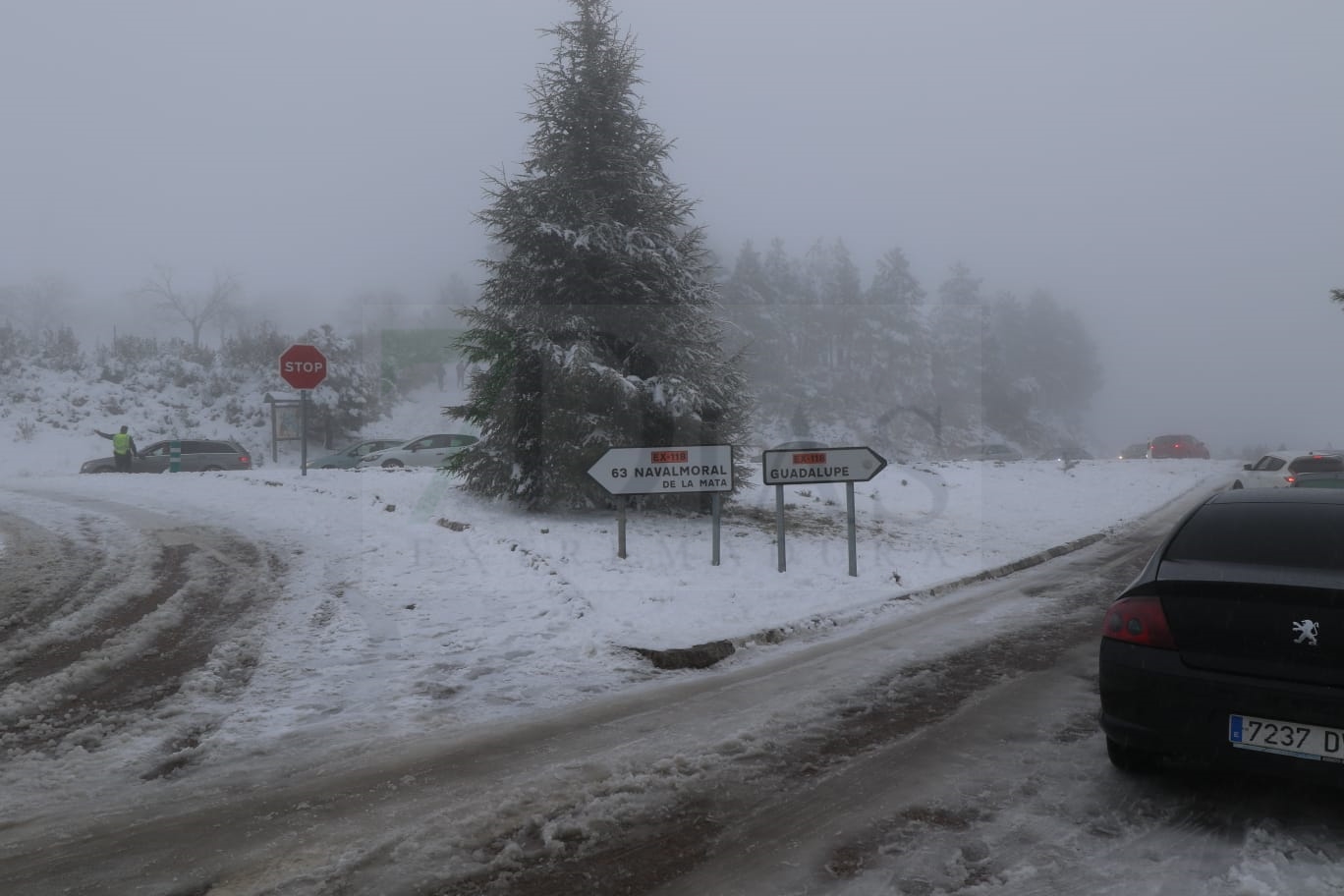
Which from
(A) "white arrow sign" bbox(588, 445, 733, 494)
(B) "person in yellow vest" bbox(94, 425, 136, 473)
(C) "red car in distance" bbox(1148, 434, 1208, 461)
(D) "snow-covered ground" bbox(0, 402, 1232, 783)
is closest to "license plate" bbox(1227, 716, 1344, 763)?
(D) "snow-covered ground" bbox(0, 402, 1232, 783)

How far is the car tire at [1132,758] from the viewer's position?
171 inches

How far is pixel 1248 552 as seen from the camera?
174 inches

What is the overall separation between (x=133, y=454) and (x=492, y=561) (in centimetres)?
2332

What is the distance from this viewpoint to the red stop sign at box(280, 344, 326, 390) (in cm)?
1902

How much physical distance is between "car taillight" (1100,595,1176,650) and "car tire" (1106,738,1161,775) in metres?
0.57

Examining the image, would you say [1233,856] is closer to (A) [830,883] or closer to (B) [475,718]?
(A) [830,883]

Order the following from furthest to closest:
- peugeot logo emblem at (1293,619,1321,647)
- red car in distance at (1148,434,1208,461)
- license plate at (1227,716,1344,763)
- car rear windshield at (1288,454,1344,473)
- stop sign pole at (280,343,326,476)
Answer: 1. red car in distance at (1148,434,1208,461)
2. stop sign pole at (280,343,326,476)
3. car rear windshield at (1288,454,1344,473)
4. peugeot logo emblem at (1293,619,1321,647)
5. license plate at (1227,716,1344,763)

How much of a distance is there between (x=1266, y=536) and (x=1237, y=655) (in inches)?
37.6

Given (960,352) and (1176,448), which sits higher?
(960,352)

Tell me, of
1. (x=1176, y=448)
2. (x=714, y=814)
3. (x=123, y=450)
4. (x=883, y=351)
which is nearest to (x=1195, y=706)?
(x=714, y=814)

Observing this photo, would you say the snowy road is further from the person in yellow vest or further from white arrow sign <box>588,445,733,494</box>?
the person in yellow vest

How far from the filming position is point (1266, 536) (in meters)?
4.51

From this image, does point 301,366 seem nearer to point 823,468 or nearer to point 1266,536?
point 823,468

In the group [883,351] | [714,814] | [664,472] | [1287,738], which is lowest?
[714,814]
